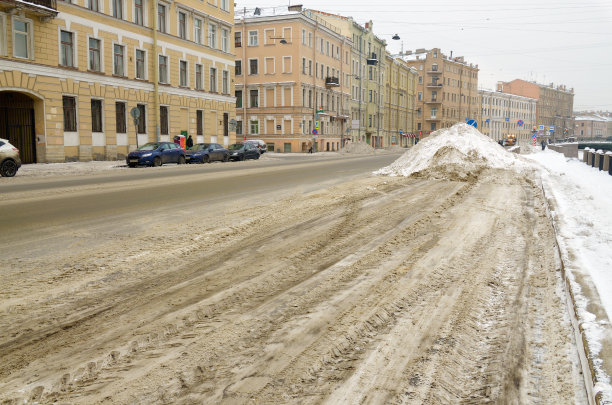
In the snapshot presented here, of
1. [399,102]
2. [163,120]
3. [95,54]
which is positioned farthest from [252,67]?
[399,102]

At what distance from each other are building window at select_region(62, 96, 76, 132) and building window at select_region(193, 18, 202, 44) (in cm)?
1361

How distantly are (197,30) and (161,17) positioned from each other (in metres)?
4.52

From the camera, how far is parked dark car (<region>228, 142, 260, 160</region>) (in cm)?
3531

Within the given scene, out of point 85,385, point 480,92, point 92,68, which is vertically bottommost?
point 85,385

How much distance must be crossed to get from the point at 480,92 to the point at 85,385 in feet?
447

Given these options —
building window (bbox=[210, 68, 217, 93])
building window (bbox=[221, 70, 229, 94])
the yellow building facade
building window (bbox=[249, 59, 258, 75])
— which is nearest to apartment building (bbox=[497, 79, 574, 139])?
building window (bbox=[249, 59, 258, 75])

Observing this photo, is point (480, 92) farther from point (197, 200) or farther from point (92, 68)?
point (197, 200)

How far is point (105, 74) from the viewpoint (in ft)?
101

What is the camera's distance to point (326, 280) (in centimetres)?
526

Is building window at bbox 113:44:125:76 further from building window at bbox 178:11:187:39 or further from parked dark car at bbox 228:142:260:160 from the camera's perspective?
parked dark car at bbox 228:142:260:160

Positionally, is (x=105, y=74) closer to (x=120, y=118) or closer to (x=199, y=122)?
(x=120, y=118)

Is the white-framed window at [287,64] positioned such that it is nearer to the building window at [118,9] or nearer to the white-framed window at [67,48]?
the building window at [118,9]

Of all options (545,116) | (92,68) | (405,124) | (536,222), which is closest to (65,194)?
(536,222)

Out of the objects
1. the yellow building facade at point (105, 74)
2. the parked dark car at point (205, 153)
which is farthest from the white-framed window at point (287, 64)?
the parked dark car at point (205, 153)
